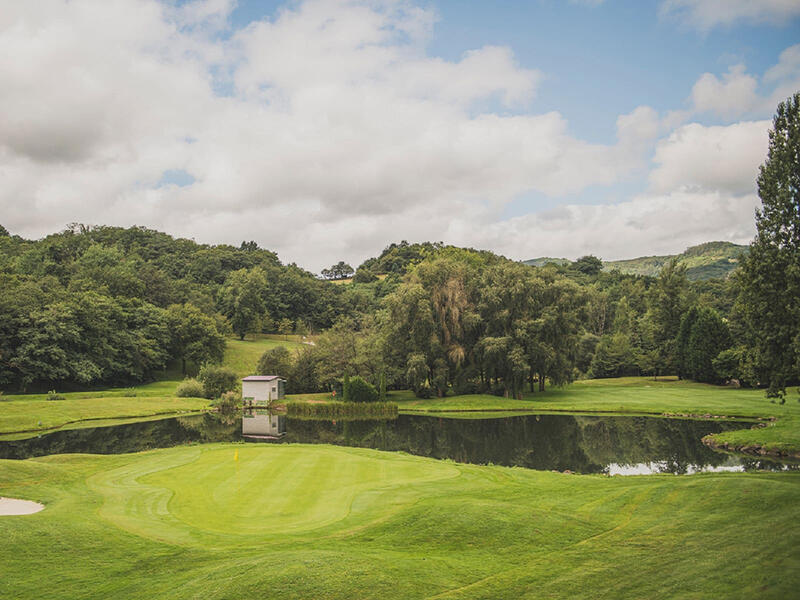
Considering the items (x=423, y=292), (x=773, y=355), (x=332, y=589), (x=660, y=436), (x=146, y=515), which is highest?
(x=423, y=292)

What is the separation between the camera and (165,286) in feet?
286

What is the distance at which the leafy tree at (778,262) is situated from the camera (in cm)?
2020

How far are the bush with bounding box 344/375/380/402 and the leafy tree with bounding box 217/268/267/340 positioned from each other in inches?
1803

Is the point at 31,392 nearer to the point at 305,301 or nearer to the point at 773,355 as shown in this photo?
the point at 305,301

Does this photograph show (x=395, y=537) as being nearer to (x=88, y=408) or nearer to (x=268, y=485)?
(x=268, y=485)

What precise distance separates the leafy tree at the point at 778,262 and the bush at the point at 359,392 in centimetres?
3241

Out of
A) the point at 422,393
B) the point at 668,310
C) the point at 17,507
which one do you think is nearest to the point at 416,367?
the point at 422,393

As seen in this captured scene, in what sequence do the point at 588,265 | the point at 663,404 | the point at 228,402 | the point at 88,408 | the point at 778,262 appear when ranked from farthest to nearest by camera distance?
1. the point at 588,265
2. the point at 228,402
3. the point at 663,404
4. the point at 88,408
5. the point at 778,262

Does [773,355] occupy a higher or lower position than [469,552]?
higher

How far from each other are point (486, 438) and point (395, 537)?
22.6m

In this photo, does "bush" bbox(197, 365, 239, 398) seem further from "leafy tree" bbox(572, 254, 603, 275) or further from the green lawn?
"leafy tree" bbox(572, 254, 603, 275)

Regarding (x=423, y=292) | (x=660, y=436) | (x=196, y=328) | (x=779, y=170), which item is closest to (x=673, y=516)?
(x=779, y=170)

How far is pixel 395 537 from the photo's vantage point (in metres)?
10.9

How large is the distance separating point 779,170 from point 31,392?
215ft
